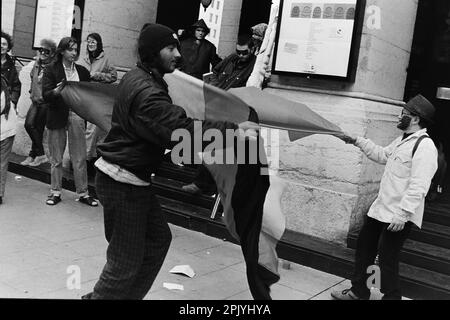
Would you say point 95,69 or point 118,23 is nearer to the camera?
point 95,69

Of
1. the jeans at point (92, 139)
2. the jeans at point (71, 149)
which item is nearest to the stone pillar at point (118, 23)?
the jeans at point (92, 139)

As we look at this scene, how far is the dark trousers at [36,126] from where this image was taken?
9391 mm

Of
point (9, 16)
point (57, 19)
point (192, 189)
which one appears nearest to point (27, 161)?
point (57, 19)

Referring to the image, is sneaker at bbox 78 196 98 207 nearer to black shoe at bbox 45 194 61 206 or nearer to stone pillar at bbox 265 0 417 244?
black shoe at bbox 45 194 61 206

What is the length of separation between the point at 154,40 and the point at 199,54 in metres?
4.79

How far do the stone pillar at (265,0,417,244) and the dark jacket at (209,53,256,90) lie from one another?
0.45 metres

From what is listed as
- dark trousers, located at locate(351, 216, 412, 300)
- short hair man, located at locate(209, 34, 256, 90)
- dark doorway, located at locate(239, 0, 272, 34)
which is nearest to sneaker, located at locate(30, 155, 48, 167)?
short hair man, located at locate(209, 34, 256, 90)

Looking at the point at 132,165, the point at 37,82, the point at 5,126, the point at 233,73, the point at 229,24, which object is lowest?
the point at 5,126

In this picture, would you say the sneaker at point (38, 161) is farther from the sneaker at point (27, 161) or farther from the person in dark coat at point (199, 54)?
Result: the person in dark coat at point (199, 54)

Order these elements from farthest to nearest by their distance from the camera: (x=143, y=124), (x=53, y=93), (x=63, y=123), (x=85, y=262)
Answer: (x=63, y=123) < (x=53, y=93) < (x=85, y=262) < (x=143, y=124)

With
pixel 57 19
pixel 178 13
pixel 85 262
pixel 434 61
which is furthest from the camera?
pixel 178 13

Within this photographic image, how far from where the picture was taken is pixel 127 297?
12.6 feet

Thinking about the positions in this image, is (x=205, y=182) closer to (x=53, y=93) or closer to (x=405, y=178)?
(x=53, y=93)

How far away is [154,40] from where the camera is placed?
148 inches
